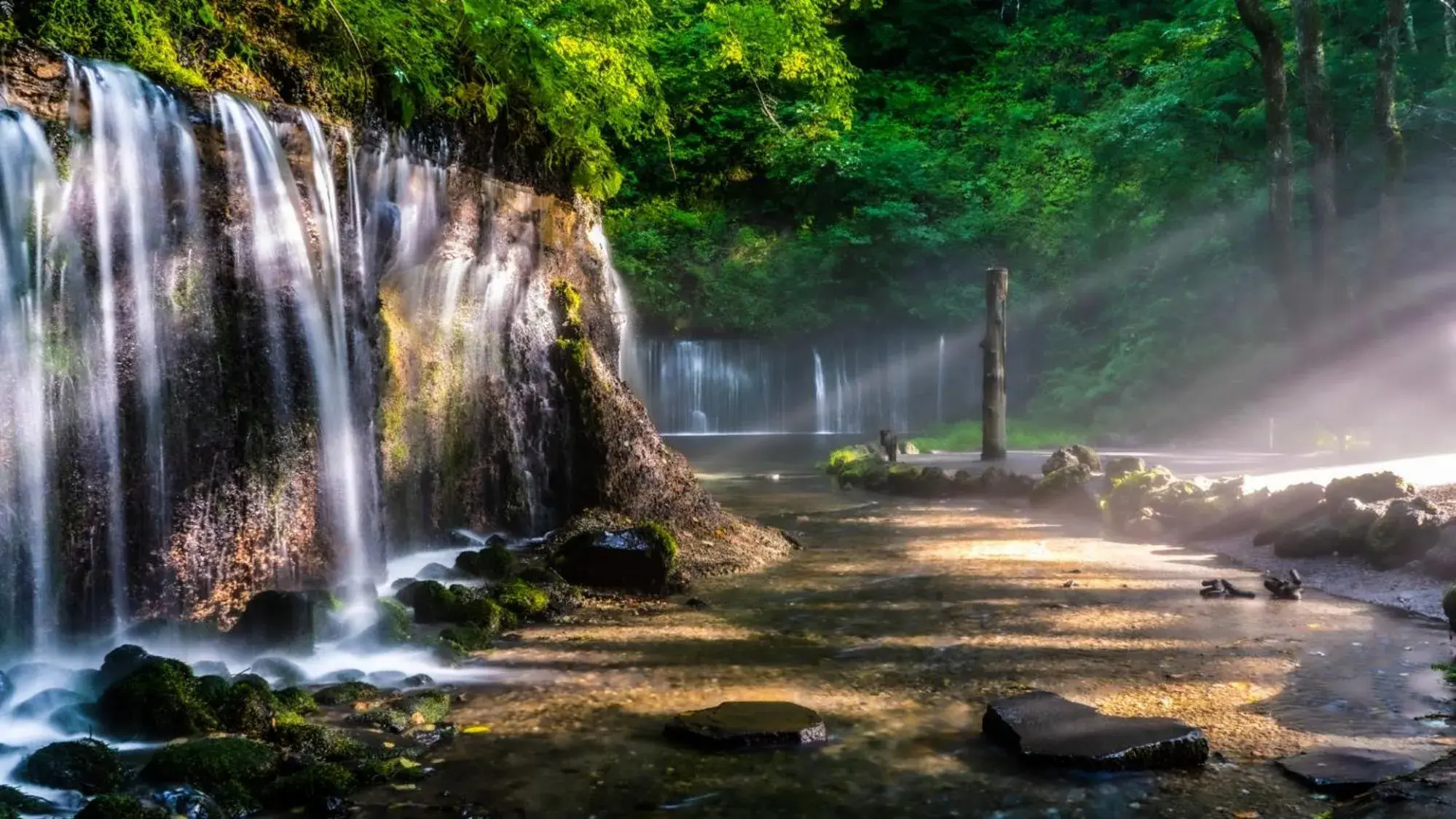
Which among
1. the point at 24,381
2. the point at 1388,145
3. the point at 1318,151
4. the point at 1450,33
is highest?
the point at 1450,33

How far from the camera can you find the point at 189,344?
6.90 m

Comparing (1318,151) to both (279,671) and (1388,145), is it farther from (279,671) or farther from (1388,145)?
(279,671)

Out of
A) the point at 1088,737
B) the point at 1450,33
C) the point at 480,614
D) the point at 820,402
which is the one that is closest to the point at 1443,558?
the point at 1088,737

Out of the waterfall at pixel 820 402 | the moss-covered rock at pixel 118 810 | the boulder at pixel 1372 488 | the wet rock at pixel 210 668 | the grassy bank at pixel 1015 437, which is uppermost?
the waterfall at pixel 820 402

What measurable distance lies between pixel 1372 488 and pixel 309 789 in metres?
9.46

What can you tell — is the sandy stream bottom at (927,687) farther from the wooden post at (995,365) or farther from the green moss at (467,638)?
the wooden post at (995,365)

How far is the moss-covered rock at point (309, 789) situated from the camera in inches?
171

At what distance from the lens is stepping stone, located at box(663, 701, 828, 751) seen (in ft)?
16.3

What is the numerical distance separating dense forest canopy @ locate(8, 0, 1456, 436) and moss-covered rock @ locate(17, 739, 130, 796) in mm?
4001

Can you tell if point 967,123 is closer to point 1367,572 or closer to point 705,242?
point 705,242

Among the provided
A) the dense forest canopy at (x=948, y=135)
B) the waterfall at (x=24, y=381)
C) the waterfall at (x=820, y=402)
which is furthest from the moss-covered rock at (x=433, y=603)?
the waterfall at (x=820, y=402)

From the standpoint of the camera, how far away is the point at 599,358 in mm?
11656

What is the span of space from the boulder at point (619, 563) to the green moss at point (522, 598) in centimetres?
61

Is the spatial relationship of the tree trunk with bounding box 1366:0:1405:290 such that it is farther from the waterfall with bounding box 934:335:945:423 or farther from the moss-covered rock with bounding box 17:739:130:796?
the moss-covered rock with bounding box 17:739:130:796
